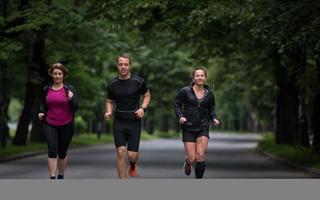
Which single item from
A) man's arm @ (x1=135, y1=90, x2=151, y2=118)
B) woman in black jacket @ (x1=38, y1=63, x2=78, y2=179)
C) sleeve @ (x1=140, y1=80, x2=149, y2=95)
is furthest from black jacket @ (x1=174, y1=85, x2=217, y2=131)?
woman in black jacket @ (x1=38, y1=63, x2=78, y2=179)

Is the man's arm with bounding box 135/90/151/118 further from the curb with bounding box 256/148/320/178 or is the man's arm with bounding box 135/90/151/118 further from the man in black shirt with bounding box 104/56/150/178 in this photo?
the curb with bounding box 256/148/320/178

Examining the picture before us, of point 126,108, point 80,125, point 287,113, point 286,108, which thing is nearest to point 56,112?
point 126,108

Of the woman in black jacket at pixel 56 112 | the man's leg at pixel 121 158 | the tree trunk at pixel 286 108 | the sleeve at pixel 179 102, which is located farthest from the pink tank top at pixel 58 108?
the tree trunk at pixel 286 108

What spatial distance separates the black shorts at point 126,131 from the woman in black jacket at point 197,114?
859 millimetres

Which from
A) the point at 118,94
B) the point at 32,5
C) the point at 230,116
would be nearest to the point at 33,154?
the point at 32,5

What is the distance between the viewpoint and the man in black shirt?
11.5 meters

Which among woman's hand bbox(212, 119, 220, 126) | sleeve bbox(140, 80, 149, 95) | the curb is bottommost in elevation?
the curb

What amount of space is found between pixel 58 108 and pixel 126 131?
1.14m

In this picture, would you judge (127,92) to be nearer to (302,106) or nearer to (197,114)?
(197,114)

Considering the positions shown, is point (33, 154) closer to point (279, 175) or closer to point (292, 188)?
point (279, 175)

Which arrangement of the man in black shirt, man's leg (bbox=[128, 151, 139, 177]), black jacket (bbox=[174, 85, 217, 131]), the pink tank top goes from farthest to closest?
black jacket (bbox=[174, 85, 217, 131]) → the pink tank top → man's leg (bbox=[128, 151, 139, 177]) → the man in black shirt

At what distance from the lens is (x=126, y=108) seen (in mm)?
11539

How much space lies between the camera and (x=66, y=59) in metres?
33.0

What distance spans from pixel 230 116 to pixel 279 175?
313 ft
